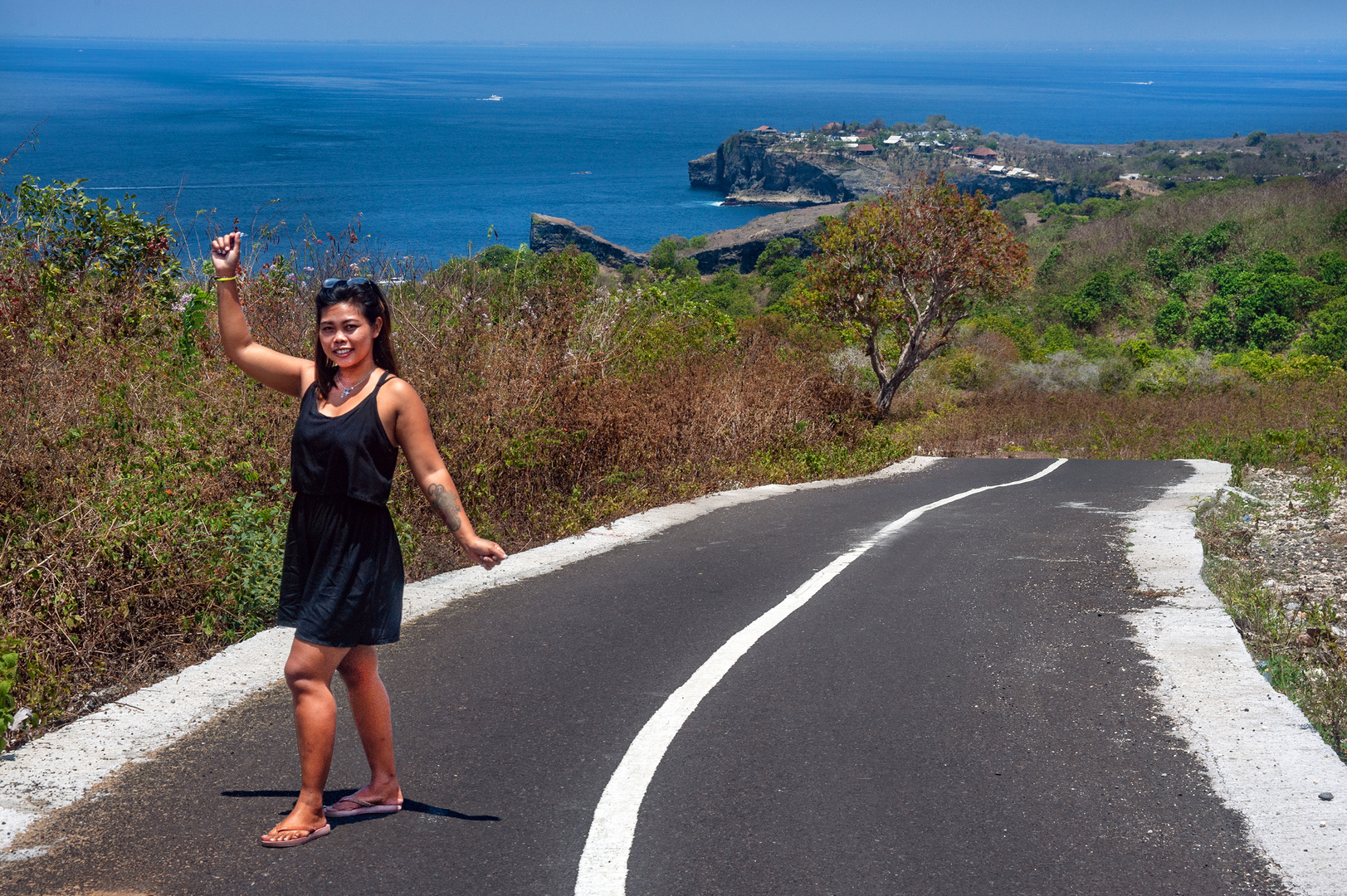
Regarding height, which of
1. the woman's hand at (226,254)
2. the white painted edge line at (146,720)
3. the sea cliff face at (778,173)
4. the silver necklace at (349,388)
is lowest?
the white painted edge line at (146,720)

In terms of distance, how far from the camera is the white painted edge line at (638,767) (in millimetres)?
3574

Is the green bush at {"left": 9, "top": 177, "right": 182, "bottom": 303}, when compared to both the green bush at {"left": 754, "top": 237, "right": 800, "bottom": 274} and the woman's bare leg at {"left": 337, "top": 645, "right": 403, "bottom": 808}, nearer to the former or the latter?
the woman's bare leg at {"left": 337, "top": 645, "right": 403, "bottom": 808}

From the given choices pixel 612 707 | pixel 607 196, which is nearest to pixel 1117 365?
pixel 612 707

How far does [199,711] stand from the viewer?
4750 mm

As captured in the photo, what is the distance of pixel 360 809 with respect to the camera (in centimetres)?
391

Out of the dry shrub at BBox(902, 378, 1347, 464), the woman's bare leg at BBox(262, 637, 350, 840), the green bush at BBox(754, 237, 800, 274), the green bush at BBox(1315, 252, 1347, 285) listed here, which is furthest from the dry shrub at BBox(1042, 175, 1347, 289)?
the woman's bare leg at BBox(262, 637, 350, 840)

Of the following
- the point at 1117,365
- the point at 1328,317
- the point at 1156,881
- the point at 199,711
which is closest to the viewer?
the point at 1156,881

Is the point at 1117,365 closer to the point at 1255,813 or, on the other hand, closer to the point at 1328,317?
the point at 1328,317

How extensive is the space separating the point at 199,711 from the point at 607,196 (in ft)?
519

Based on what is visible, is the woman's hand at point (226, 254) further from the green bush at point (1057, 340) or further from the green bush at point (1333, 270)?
the green bush at point (1333, 270)

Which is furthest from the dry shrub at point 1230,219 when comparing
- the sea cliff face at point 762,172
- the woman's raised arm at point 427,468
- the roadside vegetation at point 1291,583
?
the sea cliff face at point 762,172

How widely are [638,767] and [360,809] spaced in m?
1.09

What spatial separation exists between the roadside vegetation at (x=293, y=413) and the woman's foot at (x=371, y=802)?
4.73ft

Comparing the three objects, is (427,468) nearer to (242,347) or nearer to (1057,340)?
(242,347)
